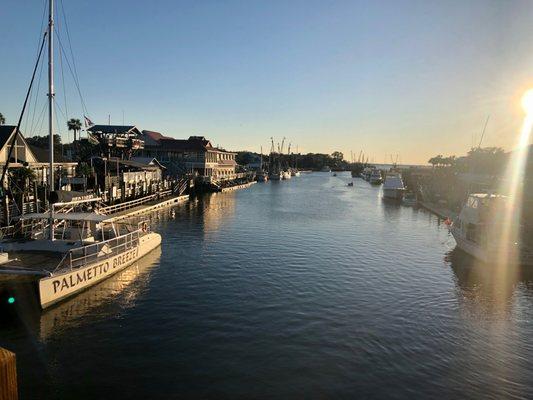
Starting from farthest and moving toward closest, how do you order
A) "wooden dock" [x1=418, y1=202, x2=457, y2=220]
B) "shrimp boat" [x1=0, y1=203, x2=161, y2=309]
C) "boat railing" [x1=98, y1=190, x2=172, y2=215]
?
"wooden dock" [x1=418, y1=202, x2=457, y2=220]
"boat railing" [x1=98, y1=190, x2=172, y2=215]
"shrimp boat" [x1=0, y1=203, x2=161, y2=309]

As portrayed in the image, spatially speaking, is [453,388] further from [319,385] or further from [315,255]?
[315,255]

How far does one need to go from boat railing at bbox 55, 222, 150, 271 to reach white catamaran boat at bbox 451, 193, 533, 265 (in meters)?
26.5

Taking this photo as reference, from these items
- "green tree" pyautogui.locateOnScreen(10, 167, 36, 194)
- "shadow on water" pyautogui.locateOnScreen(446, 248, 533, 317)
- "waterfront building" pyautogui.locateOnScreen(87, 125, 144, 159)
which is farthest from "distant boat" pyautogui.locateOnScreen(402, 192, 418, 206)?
"green tree" pyautogui.locateOnScreen(10, 167, 36, 194)

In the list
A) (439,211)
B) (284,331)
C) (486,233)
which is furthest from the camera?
(439,211)

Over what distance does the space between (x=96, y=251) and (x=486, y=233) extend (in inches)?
1133

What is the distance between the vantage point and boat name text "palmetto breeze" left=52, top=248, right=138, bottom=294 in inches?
798

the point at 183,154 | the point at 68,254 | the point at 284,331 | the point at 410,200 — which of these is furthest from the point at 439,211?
the point at 183,154

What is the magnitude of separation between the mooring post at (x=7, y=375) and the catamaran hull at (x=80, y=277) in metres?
13.4

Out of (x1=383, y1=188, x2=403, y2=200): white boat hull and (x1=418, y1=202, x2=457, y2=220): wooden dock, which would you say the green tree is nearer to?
(x1=418, y1=202, x2=457, y2=220): wooden dock

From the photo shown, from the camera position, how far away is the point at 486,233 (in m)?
32.8

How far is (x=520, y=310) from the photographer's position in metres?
22.5

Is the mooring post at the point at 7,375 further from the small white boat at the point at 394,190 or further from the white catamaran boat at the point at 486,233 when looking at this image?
the small white boat at the point at 394,190

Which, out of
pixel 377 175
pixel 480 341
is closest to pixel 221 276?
pixel 480 341

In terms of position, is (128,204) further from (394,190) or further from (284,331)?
(394,190)
